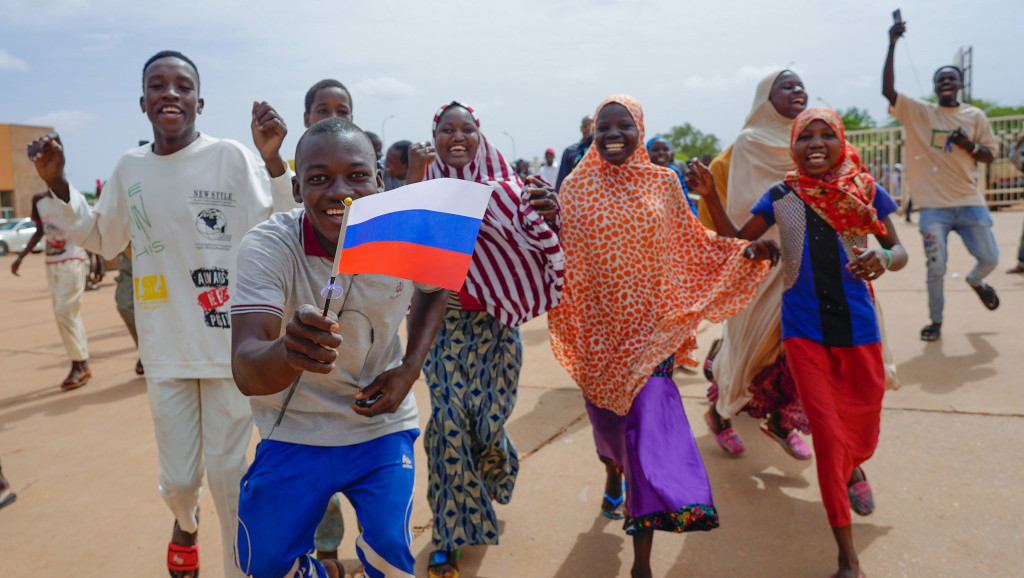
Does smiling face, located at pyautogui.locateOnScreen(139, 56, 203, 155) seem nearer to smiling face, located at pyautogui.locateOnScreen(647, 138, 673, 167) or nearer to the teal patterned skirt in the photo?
the teal patterned skirt

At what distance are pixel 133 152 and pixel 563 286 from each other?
2.04 m

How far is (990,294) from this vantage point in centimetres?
687

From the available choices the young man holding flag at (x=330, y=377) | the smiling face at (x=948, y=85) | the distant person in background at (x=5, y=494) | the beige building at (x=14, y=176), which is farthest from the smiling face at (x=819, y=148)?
the beige building at (x=14, y=176)

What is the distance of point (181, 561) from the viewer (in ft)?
10.3

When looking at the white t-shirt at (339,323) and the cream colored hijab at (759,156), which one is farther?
the cream colored hijab at (759,156)

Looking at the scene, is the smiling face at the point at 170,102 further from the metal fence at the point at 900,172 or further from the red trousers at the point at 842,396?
the metal fence at the point at 900,172

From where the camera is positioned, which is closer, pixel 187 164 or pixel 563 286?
pixel 187 164

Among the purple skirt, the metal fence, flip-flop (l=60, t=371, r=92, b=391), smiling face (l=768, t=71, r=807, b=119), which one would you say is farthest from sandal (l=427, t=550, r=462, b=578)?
the metal fence

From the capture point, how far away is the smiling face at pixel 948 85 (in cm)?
670

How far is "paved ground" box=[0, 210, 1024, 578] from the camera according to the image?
320 centimetres

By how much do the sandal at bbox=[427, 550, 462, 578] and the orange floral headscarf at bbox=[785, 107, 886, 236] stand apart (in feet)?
7.62

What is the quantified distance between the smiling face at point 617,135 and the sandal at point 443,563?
1998 millimetres

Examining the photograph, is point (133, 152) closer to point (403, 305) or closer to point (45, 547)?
point (403, 305)

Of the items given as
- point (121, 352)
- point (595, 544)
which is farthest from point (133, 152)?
point (121, 352)
